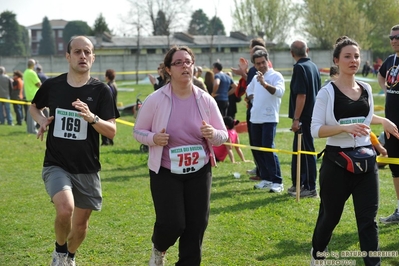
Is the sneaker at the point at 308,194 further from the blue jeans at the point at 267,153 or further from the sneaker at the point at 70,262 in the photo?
the sneaker at the point at 70,262

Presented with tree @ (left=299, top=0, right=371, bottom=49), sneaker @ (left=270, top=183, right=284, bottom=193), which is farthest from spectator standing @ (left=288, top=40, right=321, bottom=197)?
tree @ (left=299, top=0, right=371, bottom=49)

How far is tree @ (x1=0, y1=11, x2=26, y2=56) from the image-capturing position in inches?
3878

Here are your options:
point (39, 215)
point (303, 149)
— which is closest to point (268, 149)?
point (303, 149)

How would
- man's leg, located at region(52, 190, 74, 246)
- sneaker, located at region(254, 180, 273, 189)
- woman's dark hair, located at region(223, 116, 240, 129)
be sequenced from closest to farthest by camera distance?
1. man's leg, located at region(52, 190, 74, 246)
2. sneaker, located at region(254, 180, 273, 189)
3. woman's dark hair, located at region(223, 116, 240, 129)

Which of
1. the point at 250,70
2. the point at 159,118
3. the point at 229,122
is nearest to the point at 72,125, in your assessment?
the point at 159,118

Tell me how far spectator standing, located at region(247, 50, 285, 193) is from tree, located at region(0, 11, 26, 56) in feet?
305

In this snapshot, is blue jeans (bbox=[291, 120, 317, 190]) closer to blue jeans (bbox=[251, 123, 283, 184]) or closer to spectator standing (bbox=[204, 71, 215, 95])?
blue jeans (bbox=[251, 123, 283, 184])

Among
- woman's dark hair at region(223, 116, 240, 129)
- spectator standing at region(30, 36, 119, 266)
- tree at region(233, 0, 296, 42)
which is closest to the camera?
spectator standing at region(30, 36, 119, 266)

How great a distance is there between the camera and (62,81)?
241 inches

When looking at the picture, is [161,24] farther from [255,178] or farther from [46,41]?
[46,41]

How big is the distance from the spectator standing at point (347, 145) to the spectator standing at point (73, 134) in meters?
1.99

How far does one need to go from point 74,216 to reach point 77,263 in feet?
2.32

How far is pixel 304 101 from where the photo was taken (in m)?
9.14

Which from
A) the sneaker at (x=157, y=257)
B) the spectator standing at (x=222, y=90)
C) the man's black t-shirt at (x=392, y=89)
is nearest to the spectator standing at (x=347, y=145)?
the sneaker at (x=157, y=257)
